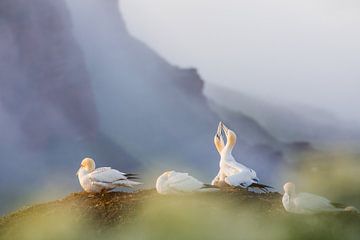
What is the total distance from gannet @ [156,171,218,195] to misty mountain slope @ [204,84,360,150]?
1437 mm

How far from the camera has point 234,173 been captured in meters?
5.27

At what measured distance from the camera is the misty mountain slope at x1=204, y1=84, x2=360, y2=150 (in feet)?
20.7

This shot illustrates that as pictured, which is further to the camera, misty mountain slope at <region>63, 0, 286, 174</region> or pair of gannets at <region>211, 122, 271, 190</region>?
misty mountain slope at <region>63, 0, 286, 174</region>

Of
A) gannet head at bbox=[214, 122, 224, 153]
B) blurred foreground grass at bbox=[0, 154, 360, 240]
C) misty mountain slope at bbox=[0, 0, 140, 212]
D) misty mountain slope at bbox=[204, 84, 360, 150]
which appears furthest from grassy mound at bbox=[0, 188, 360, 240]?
misty mountain slope at bbox=[204, 84, 360, 150]

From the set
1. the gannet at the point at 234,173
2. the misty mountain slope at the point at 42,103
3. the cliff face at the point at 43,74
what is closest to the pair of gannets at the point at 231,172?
the gannet at the point at 234,173

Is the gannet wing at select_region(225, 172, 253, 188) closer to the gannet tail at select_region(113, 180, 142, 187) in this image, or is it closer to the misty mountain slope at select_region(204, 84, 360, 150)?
the gannet tail at select_region(113, 180, 142, 187)

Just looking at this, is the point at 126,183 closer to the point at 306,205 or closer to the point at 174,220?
the point at 174,220

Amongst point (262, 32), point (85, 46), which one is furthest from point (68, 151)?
point (262, 32)

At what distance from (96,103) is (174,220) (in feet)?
5.61

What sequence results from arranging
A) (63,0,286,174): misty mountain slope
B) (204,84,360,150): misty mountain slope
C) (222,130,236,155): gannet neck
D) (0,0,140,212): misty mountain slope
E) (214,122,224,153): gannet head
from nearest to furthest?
(222,130,236,155): gannet neck
(214,122,224,153): gannet head
(0,0,140,212): misty mountain slope
(63,0,286,174): misty mountain slope
(204,84,360,150): misty mountain slope

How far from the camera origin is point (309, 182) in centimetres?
630

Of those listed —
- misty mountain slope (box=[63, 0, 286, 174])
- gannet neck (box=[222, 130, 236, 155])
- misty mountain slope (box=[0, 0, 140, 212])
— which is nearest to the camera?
gannet neck (box=[222, 130, 236, 155])

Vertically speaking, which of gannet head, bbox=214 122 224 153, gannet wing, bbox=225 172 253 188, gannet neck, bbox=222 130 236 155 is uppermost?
gannet head, bbox=214 122 224 153

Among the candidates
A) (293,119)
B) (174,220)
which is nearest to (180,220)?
(174,220)
